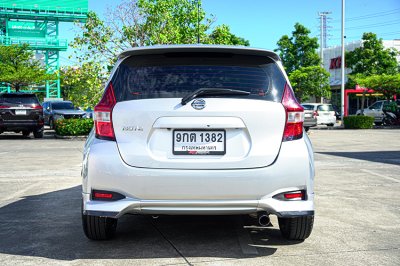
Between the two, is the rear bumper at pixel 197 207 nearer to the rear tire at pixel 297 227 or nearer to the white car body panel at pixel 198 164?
the white car body panel at pixel 198 164

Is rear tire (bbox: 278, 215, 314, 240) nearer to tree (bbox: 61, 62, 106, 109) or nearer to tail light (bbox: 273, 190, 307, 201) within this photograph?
tail light (bbox: 273, 190, 307, 201)

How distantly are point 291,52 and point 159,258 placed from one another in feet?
181

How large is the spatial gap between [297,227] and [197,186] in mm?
1125

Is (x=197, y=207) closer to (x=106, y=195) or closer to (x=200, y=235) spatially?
(x=106, y=195)

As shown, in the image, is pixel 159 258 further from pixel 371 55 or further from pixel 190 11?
pixel 371 55

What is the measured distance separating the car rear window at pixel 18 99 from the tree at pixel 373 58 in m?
37.8

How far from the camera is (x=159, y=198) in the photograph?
389cm

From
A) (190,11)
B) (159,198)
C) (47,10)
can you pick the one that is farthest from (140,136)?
(47,10)

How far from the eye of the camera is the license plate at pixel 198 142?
12.8 ft

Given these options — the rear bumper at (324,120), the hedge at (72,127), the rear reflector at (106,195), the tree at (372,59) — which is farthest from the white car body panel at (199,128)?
the tree at (372,59)

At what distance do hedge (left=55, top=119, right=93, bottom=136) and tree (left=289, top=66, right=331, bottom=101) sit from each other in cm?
3122

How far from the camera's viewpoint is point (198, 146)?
3918 mm

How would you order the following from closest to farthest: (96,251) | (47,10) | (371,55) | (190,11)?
(96,251) < (190,11) < (371,55) < (47,10)

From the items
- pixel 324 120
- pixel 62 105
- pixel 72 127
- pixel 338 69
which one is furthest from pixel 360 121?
pixel 338 69
